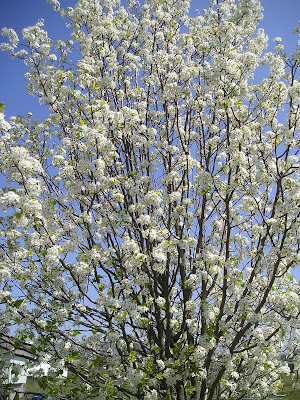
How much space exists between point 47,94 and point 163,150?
8.38 feet

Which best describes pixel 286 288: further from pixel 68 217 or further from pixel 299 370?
pixel 68 217

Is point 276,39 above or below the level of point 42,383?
above

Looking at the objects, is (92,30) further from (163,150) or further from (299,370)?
(299,370)

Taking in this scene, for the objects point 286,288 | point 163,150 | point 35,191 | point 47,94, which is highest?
point 47,94

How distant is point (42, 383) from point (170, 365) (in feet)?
6.40

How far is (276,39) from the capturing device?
653cm

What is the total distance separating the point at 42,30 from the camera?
709 centimetres

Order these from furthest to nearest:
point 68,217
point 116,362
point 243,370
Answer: point 243,370 < point 68,217 < point 116,362

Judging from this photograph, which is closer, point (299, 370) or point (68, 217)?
point (68, 217)

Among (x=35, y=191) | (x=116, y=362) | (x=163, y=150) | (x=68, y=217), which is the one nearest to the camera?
(x=35, y=191)

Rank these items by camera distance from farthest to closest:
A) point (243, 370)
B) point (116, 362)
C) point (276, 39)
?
point (243, 370) < point (276, 39) < point (116, 362)

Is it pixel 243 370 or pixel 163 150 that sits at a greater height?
pixel 163 150

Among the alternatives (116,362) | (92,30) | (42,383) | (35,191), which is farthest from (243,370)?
(92,30)

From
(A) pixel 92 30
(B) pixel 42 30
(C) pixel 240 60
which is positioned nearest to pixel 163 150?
(C) pixel 240 60
